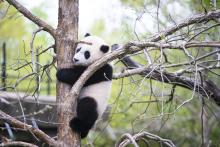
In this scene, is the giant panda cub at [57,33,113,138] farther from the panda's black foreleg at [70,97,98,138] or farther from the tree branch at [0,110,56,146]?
the tree branch at [0,110,56,146]

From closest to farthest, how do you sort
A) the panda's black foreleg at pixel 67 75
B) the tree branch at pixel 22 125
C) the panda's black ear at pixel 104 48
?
the tree branch at pixel 22 125
the panda's black foreleg at pixel 67 75
the panda's black ear at pixel 104 48

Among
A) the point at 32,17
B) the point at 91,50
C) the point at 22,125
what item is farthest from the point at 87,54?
the point at 22,125

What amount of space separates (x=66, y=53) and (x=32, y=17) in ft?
1.68

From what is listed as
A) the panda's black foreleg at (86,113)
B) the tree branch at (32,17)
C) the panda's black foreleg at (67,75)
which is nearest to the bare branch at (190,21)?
the panda's black foreleg at (67,75)

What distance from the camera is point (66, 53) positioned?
5.29 m

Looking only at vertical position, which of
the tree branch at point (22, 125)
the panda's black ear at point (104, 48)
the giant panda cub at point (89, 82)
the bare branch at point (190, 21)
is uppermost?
the bare branch at point (190, 21)

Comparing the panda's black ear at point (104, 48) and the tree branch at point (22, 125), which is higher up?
the panda's black ear at point (104, 48)

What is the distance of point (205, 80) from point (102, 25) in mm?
11854

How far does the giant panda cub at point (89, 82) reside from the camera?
5.40 meters

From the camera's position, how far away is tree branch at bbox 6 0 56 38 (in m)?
5.17

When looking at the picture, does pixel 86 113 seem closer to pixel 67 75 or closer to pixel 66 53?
pixel 67 75

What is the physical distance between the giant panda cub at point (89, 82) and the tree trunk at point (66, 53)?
0.10 metres

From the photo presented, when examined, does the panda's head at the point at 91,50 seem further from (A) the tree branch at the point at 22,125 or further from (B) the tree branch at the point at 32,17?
(A) the tree branch at the point at 22,125

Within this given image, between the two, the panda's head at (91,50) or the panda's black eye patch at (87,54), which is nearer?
the panda's head at (91,50)
